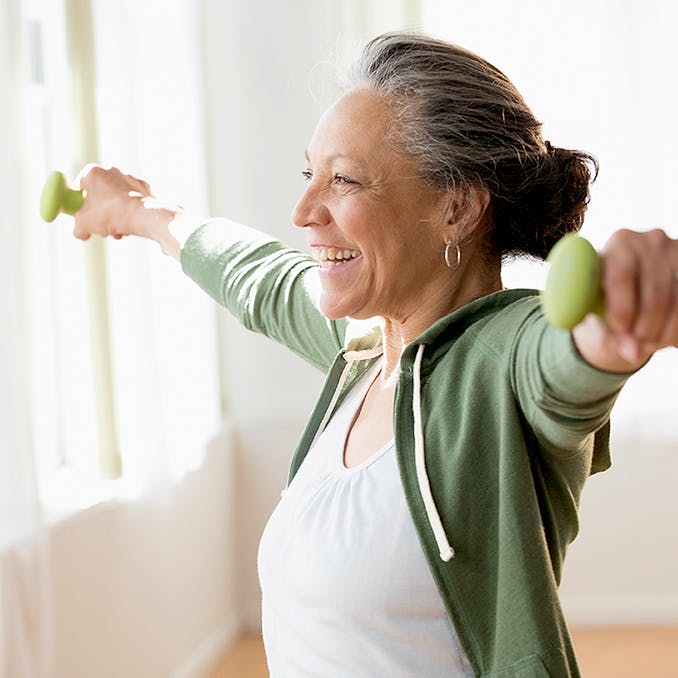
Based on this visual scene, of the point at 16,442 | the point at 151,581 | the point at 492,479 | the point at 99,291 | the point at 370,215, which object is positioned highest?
the point at 370,215

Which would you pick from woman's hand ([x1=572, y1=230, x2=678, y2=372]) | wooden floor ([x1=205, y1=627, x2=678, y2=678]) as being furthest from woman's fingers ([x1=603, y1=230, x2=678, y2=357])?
wooden floor ([x1=205, y1=627, x2=678, y2=678])

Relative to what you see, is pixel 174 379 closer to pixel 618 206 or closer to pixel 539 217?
pixel 618 206

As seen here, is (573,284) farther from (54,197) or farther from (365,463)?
(54,197)

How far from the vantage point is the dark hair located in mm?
1354

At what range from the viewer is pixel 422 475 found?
4.06 feet

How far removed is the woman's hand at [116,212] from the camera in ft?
6.40

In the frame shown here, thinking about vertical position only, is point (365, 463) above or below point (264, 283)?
below

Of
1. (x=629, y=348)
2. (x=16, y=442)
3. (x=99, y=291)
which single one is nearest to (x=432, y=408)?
(x=629, y=348)

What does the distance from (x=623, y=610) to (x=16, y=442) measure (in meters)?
2.77

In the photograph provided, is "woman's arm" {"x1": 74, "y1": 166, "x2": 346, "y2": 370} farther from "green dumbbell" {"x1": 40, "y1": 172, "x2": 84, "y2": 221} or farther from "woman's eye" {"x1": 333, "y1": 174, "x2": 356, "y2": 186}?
"woman's eye" {"x1": 333, "y1": 174, "x2": 356, "y2": 186}

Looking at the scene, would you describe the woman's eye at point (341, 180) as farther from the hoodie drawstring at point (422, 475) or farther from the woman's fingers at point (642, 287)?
the woman's fingers at point (642, 287)

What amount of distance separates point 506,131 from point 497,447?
38 cm

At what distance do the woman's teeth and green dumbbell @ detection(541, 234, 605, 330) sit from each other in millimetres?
698

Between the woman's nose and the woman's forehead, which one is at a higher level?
the woman's forehead
